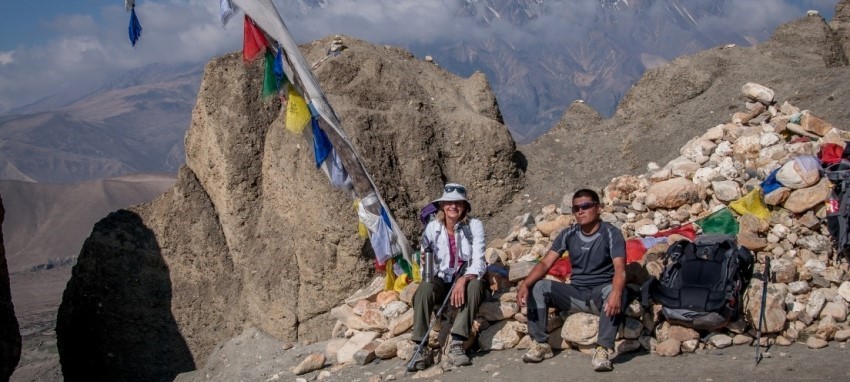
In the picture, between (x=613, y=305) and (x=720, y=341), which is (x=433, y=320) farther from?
(x=720, y=341)

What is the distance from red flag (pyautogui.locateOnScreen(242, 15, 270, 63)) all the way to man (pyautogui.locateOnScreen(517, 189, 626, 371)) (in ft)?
12.9

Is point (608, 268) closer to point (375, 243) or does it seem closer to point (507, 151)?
point (375, 243)

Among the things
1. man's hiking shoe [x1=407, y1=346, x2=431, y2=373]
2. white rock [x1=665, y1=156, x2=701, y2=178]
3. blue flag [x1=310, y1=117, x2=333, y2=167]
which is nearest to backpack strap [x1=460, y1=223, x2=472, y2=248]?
man's hiking shoe [x1=407, y1=346, x2=431, y2=373]

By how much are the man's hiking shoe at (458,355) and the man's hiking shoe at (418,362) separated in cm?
23

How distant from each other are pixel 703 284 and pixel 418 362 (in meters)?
2.64

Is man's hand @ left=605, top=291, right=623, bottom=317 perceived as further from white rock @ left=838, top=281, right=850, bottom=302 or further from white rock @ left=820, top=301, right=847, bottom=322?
white rock @ left=838, top=281, right=850, bottom=302

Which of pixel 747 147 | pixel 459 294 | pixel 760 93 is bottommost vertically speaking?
pixel 459 294

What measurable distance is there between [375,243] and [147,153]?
19259 cm

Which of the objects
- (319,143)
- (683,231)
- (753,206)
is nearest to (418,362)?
(319,143)

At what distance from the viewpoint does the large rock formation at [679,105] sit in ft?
36.0

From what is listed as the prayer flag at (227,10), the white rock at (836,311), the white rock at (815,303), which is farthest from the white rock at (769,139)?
the prayer flag at (227,10)

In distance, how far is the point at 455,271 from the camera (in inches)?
279

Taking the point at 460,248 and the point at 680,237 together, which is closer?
the point at 460,248

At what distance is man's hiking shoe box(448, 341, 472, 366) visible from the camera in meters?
6.72
